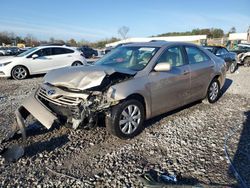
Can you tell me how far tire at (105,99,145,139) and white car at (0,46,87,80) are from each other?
7.82 m

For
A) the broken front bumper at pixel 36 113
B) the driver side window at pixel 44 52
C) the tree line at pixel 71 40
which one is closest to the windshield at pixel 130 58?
the broken front bumper at pixel 36 113

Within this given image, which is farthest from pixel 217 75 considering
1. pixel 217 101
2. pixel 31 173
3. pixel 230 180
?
pixel 31 173

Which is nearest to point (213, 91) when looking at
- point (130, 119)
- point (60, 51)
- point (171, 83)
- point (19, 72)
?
point (171, 83)

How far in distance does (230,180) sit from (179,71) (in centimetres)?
246

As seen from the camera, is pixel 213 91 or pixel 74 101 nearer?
pixel 74 101

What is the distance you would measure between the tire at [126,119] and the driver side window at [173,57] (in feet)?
3.40

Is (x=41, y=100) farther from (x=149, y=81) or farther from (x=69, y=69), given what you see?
(x=149, y=81)

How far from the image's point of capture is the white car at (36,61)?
→ 10.3m

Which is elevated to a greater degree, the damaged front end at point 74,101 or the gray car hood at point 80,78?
the gray car hood at point 80,78

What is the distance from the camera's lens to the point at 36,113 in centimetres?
392

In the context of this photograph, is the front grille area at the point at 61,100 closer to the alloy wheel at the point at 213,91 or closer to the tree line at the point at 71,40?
the alloy wheel at the point at 213,91

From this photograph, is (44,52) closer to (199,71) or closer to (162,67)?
(199,71)

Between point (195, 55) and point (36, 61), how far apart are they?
24.8ft

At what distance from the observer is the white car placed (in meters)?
10.3
